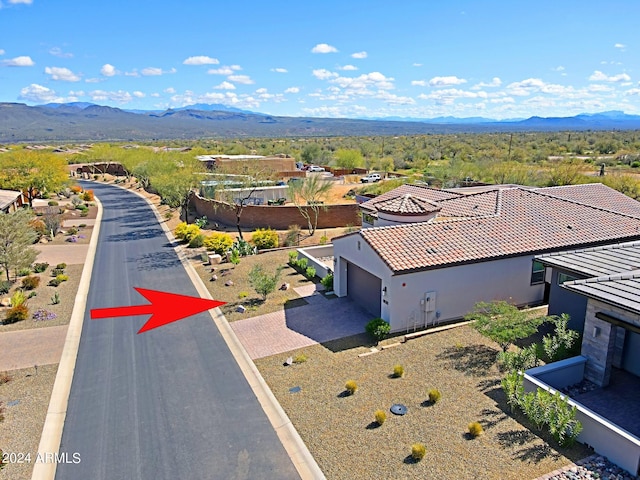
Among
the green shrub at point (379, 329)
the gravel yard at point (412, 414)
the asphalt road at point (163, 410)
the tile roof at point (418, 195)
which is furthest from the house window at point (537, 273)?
the asphalt road at point (163, 410)

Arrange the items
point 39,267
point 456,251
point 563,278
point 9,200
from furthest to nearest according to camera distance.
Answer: point 9,200 → point 39,267 → point 456,251 → point 563,278

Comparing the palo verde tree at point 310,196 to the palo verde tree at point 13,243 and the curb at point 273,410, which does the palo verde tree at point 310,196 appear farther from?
the palo verde tree at point 13,243

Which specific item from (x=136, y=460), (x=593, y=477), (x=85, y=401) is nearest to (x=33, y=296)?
(x=85, y=401)

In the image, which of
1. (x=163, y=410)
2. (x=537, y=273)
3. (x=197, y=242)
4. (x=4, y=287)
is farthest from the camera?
(x=197, y=242)

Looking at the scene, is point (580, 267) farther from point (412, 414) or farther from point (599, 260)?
point (412, 414)

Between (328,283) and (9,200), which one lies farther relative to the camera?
(9,200)

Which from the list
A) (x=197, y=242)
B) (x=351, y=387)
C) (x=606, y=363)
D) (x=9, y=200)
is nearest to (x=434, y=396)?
(x=351, y=387)

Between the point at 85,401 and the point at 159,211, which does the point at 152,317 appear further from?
the point at 159,211
